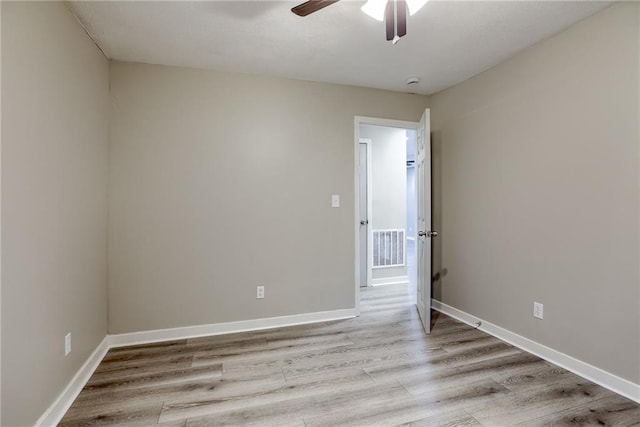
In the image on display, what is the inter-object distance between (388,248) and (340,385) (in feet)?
→ 9.30

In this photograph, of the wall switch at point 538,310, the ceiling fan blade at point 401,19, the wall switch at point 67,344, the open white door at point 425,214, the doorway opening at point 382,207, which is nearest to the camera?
the ceiling fan blade at point 401,19

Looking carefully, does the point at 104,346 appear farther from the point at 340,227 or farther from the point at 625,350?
the point at 625,350

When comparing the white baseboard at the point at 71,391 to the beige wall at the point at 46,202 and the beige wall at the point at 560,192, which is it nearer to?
the beige wall at the point at 46,202

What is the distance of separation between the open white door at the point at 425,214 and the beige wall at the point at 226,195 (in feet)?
2.01

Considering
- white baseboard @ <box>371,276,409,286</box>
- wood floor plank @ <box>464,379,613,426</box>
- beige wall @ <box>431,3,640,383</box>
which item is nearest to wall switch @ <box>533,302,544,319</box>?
beige wall @ <box>431,3,640,383</box>

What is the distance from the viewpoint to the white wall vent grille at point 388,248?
4578mm

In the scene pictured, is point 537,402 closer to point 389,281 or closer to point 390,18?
point 390,18

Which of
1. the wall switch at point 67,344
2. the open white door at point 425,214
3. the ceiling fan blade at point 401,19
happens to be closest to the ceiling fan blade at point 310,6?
the ceiling fan blade at point 401,19

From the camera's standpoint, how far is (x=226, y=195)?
2.87 metres

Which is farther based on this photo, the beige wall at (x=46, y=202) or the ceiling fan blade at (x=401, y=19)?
the ceiling fan blade at (x=401, y=19)

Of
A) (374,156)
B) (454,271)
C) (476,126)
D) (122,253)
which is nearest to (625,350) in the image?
(454,271)

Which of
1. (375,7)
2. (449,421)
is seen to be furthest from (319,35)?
(449,421)

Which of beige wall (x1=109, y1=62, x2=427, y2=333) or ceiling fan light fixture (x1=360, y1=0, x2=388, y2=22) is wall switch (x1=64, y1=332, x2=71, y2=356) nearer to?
beige wall (x1=109, y1=62, x2=427, y2=333)

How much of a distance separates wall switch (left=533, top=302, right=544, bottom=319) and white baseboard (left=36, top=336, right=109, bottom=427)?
129 inches
